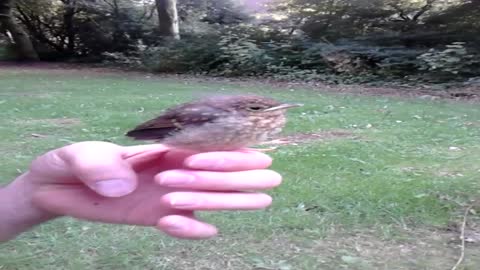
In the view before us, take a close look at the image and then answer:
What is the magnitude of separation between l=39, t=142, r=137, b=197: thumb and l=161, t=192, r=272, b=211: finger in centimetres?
18

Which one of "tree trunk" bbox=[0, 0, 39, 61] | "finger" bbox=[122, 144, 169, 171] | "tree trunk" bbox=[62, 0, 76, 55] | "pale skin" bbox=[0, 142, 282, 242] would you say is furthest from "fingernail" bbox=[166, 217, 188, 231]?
"tree trunk" bbox=[0, 0, 39, 61]

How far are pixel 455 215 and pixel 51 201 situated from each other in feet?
11.3

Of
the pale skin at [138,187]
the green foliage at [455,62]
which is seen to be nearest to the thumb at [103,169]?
the pale skin at [138,187]

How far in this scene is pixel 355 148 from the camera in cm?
685

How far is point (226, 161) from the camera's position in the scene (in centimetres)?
115

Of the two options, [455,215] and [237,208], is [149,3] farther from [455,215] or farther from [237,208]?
[237,208]

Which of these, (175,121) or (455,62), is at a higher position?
(175,121)

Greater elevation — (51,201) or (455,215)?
(51,201)

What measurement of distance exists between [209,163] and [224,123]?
9cm

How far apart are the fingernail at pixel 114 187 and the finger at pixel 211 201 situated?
172 millimetres

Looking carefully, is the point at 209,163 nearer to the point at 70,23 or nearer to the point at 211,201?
the point at 211,201

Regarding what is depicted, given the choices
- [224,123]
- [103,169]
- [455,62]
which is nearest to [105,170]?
[103,169]

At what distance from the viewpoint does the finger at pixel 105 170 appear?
133cm

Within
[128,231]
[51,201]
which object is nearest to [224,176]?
[51,201]
